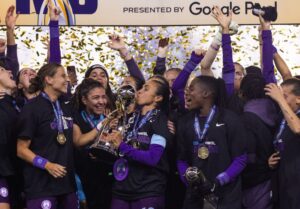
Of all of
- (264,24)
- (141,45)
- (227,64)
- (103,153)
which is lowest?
(103,153)

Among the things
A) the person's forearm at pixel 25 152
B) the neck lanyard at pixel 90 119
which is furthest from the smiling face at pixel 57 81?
the person's forearm at pixel 25 152

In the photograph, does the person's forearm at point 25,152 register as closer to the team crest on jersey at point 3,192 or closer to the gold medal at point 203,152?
the team crest on jersey at point 3,192

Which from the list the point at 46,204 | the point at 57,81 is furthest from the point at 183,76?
the point at 46,204

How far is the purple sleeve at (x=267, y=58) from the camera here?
658 cm

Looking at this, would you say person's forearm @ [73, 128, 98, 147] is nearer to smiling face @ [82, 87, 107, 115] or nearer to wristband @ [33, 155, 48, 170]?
smiling face @ [82, 87, 107, 115]

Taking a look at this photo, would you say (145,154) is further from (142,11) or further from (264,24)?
(142,11)

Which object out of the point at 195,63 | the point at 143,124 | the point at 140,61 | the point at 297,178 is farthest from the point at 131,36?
the point at 297,178

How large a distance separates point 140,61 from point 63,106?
3315 mm

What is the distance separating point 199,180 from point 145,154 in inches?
24.0

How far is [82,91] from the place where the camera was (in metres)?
6.99

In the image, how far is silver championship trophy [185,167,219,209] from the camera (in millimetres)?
5875

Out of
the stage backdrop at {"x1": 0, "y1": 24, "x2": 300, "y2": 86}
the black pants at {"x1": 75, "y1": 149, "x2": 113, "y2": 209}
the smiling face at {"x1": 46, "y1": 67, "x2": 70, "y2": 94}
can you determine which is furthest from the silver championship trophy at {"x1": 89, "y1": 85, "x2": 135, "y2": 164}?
the stage backdrop at {"x1": 0, "y1": 24, "x2": 300, "y2": 86}

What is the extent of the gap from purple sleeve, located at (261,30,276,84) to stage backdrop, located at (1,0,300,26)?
7.57ft

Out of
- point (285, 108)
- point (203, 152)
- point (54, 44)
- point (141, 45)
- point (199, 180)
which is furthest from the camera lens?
point (141, 45)
